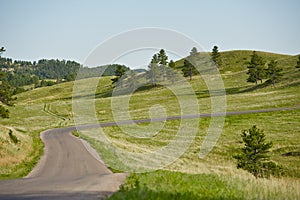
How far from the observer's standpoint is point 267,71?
318 feet

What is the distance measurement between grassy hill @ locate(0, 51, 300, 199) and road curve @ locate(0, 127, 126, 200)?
993 millimetres

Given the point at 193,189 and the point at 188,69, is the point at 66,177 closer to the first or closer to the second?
the point at 193,189

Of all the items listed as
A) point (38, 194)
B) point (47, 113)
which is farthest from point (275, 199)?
point (47, 113)

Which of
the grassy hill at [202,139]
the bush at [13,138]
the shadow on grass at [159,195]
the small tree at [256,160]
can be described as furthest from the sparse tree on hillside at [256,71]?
the shadow on grass at [159,195]

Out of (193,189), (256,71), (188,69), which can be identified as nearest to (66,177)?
(193,189)

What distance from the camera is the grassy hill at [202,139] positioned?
13922mm

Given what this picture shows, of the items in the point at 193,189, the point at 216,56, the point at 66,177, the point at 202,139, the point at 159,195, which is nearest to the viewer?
the point at 159,195

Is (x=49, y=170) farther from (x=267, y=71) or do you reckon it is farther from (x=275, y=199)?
(x=267, y=71)

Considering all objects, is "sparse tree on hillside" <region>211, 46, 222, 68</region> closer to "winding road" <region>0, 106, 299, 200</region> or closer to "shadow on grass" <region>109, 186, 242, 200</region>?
"winding road" <region>0, 106, 299, 200</region>

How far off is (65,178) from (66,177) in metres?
0.95

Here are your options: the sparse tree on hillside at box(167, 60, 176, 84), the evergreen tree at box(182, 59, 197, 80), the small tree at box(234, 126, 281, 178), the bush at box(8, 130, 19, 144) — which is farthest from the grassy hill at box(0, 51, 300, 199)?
the sparse tree on hillside at box(167, 60, 176, 84)

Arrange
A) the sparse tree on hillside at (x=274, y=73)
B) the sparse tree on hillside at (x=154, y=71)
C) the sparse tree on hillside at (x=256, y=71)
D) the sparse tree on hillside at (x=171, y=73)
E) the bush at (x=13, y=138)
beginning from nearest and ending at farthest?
the bush at (x=13, y=138) < the sparse tree on hillside at (x=274, y=73) < the sparse tree on hillside at (x=256, y=71) < the sparse tree on hillside at (x=171, y=73) < the sparse tree on hillside at (x=154, y=71)

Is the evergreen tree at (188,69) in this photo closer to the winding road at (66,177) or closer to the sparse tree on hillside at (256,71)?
the sparse tree on hillside at (256,71)

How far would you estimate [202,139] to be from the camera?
146 ft
